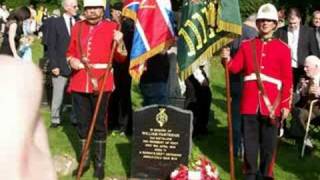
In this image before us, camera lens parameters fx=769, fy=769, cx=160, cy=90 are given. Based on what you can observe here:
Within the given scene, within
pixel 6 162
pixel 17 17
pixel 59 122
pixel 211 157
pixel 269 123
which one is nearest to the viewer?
pixel 6 162

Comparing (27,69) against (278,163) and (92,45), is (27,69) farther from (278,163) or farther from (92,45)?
(278,163)

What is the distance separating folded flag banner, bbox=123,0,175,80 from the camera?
8.45 meters

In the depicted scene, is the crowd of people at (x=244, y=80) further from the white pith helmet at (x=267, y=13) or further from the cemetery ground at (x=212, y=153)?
the cemetery ground at (x=212, y=153)

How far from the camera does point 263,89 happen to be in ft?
25.4

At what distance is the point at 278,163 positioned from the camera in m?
9.57

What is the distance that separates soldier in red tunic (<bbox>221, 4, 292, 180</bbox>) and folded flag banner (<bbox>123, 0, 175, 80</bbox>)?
920mm

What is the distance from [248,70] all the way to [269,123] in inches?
23.1

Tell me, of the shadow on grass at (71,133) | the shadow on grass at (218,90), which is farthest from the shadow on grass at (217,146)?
the shadow on grass at (218,90)

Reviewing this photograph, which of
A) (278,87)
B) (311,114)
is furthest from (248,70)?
(311,114)

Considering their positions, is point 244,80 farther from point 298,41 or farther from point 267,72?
point 298,41

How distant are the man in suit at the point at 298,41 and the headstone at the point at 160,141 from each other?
2912 millimetres

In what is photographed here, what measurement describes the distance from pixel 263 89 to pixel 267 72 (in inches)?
6.9

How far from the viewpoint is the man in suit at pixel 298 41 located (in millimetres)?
10633

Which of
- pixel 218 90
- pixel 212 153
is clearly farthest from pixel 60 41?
pixel 218 90
